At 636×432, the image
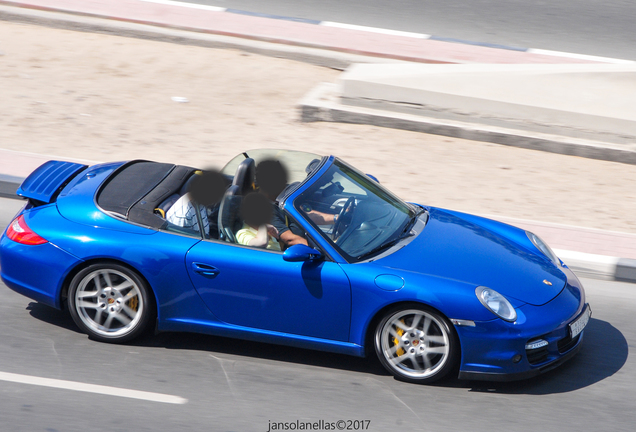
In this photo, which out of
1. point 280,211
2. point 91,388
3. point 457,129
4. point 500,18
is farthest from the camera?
point 500,18

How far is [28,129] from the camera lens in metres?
10.0

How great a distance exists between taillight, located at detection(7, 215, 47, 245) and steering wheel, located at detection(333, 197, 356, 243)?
7.14 feet

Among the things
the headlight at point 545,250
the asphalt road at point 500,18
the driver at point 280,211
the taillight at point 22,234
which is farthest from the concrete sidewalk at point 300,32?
the taillight at point 22,234

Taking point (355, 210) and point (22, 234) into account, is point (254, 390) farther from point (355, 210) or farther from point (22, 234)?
point (22, 234)

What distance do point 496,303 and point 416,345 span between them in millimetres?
619

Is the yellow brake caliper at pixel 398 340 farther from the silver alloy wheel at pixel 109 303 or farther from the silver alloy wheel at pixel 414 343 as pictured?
the silver alloy wheel at pixel 109 303

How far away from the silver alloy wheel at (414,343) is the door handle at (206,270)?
4.01ft

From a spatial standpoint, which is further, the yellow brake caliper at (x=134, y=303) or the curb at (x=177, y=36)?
the curb at (x=177, y=36)

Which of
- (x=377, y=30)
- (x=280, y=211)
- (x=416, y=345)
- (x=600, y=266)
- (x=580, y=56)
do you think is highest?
(x=377, y=30)

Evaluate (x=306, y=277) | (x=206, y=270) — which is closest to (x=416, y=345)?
(x=306, y=277)

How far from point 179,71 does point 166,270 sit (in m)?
7.50

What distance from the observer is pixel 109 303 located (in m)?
5.51

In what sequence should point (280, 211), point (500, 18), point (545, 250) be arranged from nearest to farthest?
point (280, 211)
point (545, 250)
point (500, 18)

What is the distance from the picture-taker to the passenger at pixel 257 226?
17.3 feet
